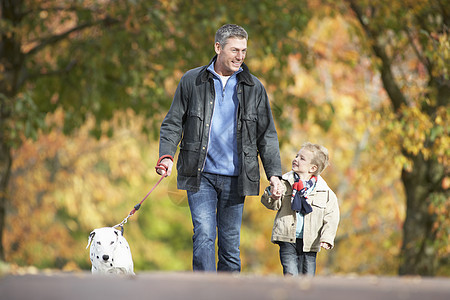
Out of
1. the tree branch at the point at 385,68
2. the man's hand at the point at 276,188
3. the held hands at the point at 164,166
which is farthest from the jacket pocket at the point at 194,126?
the tree branch at the point at 385,68

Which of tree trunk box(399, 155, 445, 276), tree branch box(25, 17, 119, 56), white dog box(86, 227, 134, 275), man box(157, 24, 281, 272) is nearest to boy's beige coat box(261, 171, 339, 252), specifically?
man box(157, 24, 281, 272)

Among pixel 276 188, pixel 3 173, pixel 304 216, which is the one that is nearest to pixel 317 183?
pixel 304 216

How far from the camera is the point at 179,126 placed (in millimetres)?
5441

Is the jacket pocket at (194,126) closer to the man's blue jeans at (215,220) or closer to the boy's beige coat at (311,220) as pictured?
the man's blue jeans at (215,220)

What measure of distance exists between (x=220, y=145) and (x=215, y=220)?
0.55 meters

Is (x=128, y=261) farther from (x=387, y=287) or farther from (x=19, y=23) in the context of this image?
(x=19, y=23)

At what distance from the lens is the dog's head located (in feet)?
17.5

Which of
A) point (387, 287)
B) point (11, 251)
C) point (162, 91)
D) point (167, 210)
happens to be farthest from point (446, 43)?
point (167, 210)

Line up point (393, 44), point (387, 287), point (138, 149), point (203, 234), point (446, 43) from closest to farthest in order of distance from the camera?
point (387, 287), point (203, 234), point (446, 43), point (393, 44), point (138, 149)

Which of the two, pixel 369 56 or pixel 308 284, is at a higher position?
pixel 369 56

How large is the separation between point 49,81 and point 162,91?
2440 mm

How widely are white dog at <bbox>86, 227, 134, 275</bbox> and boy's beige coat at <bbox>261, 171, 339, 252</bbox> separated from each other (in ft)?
3.61

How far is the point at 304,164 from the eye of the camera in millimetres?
5773

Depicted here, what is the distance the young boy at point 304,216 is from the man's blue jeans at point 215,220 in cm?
27
